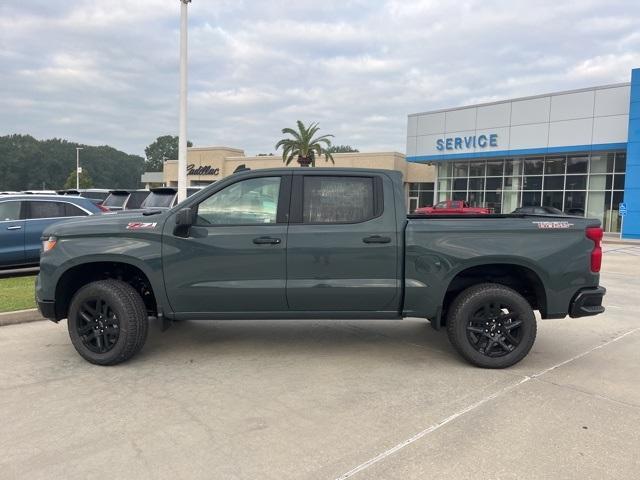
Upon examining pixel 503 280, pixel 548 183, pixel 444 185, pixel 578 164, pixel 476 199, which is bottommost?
pixel 503 280

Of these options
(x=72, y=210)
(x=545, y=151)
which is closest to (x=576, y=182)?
(x=545, y=151)

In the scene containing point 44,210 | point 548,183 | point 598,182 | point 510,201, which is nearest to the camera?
point 44,210

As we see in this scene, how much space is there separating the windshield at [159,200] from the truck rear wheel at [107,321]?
26.9 ft

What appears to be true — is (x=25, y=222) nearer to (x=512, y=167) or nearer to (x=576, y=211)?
(x=576, y=211)

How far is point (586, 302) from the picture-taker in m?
4.85

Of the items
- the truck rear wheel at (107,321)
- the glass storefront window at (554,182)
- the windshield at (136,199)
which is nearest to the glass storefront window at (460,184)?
the glass storefront window at (554,182)

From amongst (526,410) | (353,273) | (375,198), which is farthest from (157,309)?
(526,410)

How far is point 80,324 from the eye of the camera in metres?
4.95

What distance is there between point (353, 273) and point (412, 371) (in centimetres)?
108

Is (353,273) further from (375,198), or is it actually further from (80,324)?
(80,324)

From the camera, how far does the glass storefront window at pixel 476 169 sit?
Answer: 34562mm

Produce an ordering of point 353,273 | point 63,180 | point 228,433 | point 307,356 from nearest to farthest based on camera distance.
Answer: point 228,433
point 353,273
point 307,356
point 63,180

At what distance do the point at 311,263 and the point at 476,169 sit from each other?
3246cm

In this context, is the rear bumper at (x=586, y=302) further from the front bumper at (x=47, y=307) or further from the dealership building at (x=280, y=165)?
the dealership building at (x=280, y=165)
